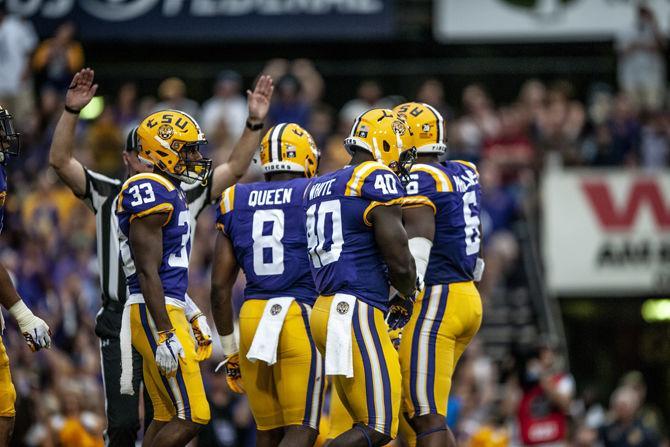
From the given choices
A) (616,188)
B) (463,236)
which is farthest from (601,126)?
(463,236)

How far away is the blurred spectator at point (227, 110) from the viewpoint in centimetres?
2044

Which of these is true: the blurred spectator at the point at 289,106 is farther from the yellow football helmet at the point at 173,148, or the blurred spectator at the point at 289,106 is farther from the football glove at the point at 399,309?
the football glove at the point at 399,309

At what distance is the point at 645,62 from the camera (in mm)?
22609

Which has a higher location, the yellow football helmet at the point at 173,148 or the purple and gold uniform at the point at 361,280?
the yellow football helmet at the point at 173,148

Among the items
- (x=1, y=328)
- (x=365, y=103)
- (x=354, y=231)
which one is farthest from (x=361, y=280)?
(x=365, y=103)

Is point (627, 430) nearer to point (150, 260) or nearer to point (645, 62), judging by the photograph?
point (645, 62)

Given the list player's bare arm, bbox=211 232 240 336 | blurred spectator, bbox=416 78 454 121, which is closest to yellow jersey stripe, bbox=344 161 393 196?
player's bare arm, bbox=211 232 240 336

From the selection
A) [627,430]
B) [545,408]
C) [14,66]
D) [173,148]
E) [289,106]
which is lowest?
[627,430]

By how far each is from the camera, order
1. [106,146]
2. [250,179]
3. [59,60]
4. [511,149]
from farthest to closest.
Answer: [511,149] → [59,60] → [106,146] → [250,179]

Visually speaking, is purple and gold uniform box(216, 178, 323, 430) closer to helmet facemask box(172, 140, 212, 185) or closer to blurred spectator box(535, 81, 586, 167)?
helmet facemask box(172, 140, 212, 185)

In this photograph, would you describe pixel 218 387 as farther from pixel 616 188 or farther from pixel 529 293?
pixel 616 188

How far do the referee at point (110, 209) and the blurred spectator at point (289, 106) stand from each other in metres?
9.25

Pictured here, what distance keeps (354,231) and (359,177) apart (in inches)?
14.1

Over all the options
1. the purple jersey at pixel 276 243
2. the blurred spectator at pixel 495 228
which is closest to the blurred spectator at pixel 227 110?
the blurred spectator at pixel 495 228
